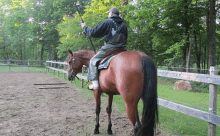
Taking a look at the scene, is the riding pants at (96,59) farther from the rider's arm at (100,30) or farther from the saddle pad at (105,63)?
the rider's arm at (100,30)

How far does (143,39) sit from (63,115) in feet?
40.1

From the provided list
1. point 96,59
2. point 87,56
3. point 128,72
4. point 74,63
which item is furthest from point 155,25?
point 128,72

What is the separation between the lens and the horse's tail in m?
2.51

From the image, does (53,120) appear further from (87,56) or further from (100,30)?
(100,30)

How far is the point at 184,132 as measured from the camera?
138 inches

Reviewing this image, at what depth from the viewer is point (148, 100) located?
2.51m

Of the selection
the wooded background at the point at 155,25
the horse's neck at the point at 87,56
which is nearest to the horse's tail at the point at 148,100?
the horse's neck at the point at 87,56

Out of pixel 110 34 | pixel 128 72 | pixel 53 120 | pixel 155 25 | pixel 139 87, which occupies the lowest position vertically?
pixel 53 120

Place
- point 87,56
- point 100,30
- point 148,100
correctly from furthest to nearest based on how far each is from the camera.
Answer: point 87,56, point 100,30, point 148,100

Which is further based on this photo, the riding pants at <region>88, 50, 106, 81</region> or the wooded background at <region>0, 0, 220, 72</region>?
the wooded background at <region>0, 0, 220, 72</region>

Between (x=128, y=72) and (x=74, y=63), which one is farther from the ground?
(x=74, y=63)

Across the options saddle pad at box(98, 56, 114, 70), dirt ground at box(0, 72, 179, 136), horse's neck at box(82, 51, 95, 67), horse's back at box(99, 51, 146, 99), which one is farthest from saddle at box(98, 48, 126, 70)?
dirt ground at box(0, 72, 179, 136)

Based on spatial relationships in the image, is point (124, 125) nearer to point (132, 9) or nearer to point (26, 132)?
point (26, 132)

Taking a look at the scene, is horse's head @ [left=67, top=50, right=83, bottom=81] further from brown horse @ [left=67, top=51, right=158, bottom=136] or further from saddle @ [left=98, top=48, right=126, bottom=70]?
brown horse @ [left=67, top=51, right=158, bottom=136]
